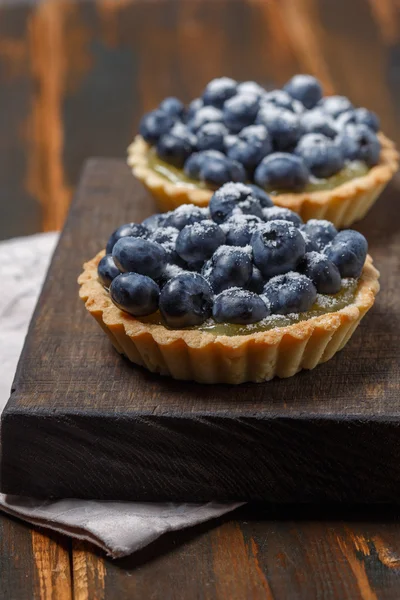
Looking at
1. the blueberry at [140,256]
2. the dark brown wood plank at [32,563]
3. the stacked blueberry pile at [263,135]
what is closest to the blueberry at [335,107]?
the stacked blueberry pile at [263,135]

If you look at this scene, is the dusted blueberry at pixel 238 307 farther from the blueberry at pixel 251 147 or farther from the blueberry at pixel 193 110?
the blueberry at pixel 193 110

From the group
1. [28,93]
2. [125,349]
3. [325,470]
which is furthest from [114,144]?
[325,470]

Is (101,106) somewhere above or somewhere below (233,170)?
below

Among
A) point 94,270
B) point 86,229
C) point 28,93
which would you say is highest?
point 94,270

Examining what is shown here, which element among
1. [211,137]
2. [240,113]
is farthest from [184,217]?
[240,113]

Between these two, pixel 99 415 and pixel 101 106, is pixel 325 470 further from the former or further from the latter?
pixel 101 106

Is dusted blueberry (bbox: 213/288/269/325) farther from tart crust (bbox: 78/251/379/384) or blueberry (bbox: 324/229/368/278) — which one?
blueberry (bbox: 324/229/368/278)
